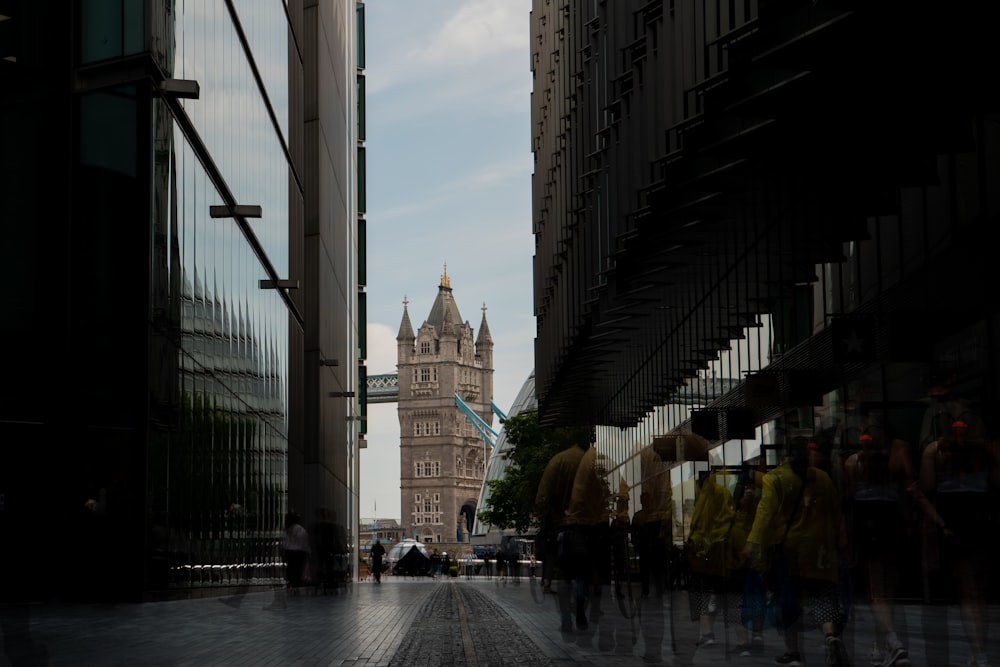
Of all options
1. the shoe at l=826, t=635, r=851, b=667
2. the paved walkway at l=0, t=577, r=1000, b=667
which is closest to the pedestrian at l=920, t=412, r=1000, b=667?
the shoe at l=826, t=635, r=851, b=667

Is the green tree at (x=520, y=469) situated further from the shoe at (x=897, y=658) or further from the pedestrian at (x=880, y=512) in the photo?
the shoe at (x=897, y=658)

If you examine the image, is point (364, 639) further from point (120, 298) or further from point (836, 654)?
point (120, 298)

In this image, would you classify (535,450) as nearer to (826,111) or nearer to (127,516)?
(127,516)

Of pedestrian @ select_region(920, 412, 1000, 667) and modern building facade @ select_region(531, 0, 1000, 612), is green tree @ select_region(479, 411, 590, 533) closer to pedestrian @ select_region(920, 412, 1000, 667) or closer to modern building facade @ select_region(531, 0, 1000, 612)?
modern building facade @ select_region(531, 0, 1000, 612)

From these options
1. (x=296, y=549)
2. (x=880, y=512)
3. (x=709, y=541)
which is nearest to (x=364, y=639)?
(x=709, y=541)

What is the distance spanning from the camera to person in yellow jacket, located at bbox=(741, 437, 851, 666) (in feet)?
30.9

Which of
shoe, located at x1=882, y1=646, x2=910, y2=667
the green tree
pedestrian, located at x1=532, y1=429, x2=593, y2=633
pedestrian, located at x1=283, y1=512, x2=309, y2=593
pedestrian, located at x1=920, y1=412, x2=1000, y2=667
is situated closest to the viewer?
pedestrian, located at x1=920, y1=412, x2=1000, y2=667

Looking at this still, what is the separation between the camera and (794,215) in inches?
685

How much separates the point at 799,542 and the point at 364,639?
17.6ft

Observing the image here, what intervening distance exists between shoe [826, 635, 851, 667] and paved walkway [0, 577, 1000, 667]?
1082mm

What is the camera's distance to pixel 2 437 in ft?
61.5

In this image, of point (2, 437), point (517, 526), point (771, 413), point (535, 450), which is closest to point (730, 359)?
point (771, 413)

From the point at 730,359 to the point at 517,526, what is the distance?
162ft

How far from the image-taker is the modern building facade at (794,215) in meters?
12.5
